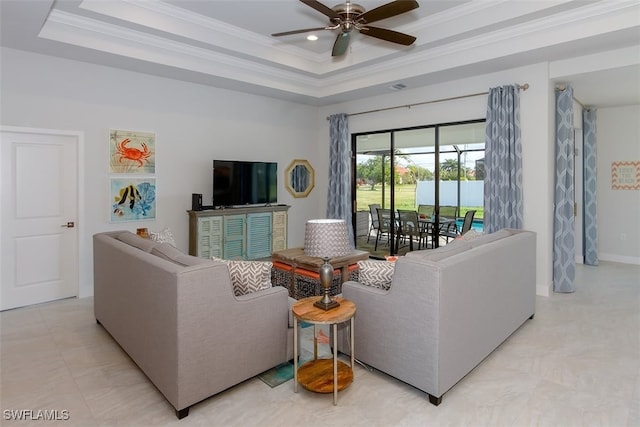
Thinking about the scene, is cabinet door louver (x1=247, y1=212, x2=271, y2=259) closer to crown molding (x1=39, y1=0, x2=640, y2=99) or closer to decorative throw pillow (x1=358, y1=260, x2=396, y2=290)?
crown molding (x1=39, y1=0, x2=640, y2=99)

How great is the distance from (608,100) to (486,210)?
9.32 feet

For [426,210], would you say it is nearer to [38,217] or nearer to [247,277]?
[247,277]

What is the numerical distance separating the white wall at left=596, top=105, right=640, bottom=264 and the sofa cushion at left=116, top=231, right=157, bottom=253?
713 centimetres

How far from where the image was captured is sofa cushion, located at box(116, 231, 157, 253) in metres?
2.96

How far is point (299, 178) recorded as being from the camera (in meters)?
7.05

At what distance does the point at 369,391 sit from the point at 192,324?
1.25 meters

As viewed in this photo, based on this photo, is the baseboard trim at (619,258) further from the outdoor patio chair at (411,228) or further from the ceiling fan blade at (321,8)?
the ceiling fan blade at (321,8)

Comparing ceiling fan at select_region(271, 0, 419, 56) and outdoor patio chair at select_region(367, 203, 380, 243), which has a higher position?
ceiling fan at select_region(271, 0, 419, 56)

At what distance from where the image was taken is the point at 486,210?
508 cm

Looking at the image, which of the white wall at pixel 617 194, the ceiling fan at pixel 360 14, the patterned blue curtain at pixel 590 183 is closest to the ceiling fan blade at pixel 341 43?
the ceiling fan at pixel 360 14

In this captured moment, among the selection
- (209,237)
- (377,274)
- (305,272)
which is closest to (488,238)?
(377,274)

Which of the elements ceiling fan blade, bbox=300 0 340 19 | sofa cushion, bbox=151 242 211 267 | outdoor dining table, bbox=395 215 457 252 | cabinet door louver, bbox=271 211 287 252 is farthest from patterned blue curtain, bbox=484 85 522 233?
sofa cushion, bbox=151 242 211 267

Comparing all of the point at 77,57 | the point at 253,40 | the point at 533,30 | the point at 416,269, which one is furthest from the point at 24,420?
the point at 533,30

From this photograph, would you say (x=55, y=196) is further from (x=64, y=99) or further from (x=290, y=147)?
(x=290, y=147)
